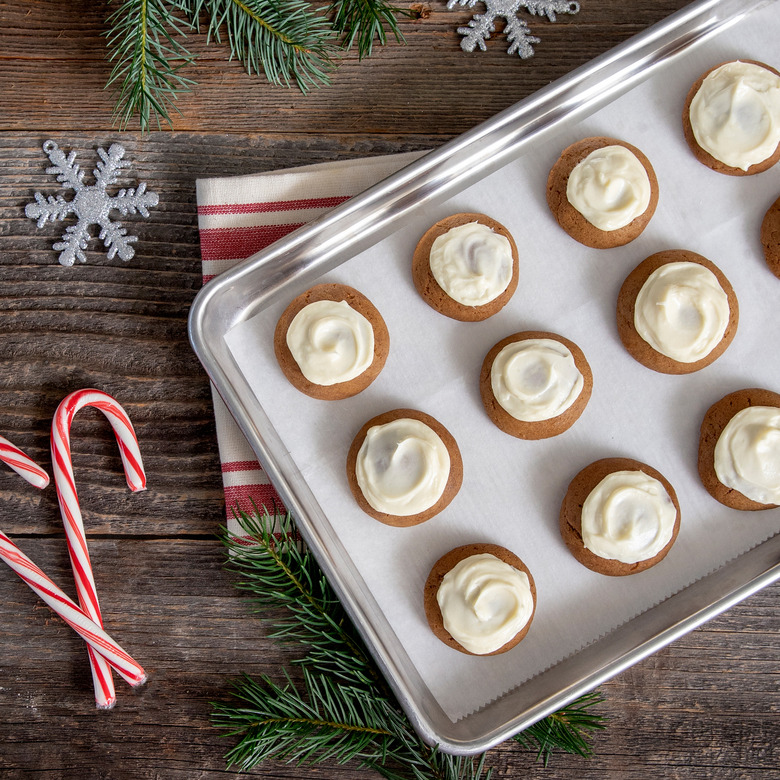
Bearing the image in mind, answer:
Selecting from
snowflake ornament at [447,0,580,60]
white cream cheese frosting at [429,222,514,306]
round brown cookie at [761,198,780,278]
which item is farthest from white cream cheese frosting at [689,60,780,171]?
white cream cheese frosting at [429,222,514,306]

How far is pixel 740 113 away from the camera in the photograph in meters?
1.20

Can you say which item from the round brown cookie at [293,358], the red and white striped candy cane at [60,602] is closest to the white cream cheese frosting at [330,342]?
the round brown cookie at [293,358]

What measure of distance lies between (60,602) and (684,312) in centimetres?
126

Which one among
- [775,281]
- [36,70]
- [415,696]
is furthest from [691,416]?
[36,70]

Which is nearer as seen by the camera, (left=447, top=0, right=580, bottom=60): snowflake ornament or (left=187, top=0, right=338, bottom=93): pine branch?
(left=187, top=0, right=338, bottom=93): pine branch

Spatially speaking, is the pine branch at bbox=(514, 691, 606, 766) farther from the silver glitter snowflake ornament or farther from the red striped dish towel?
the silver glitter snowflake ornament

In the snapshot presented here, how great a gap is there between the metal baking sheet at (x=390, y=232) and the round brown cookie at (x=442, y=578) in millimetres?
91

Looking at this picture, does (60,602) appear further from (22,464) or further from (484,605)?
(484,605)

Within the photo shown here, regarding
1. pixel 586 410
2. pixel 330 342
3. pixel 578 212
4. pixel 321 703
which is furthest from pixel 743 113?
pixel 321 703

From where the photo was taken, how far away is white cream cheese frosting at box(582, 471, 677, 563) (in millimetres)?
1155

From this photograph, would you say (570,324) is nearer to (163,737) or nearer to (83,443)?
(83,443)

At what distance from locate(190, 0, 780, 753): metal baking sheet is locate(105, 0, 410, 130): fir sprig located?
0.99 feet

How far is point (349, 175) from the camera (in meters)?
1.28

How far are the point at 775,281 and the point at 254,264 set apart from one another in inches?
38.9
